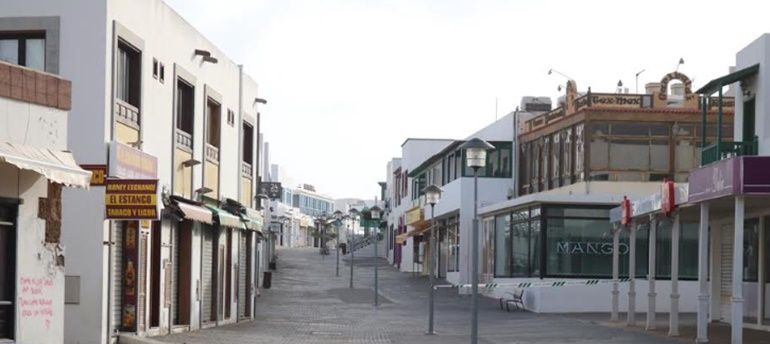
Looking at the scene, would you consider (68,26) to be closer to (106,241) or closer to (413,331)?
(106,241)

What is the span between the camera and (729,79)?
2673cm

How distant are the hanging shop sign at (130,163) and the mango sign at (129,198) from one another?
2.75 feet

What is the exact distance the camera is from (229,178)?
31.7 meters

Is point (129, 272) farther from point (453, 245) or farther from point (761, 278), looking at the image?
point (453, 245)

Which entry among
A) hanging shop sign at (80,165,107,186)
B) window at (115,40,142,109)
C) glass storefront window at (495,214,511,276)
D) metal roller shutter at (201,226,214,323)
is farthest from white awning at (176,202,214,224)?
glass storefront window at (495,214,511,276)

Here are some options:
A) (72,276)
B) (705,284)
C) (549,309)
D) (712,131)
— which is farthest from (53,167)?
(712,131)

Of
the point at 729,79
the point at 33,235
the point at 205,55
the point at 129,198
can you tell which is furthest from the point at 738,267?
the point at 205,55

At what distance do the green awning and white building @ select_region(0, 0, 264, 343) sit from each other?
1136 centimetres

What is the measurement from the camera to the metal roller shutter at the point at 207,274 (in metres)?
28.7

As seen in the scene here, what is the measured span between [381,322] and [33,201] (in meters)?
18.6

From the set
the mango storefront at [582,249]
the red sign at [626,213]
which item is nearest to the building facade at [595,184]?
the mango storefront at [582,249]

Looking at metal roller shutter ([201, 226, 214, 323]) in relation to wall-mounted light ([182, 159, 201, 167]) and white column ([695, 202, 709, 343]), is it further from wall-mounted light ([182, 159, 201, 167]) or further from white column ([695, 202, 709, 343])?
white column ([695, 202, 709, 343])

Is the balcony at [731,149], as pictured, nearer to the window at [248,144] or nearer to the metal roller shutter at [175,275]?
the metal roller shutter at [175,275]

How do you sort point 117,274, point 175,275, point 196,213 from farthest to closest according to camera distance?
point 175,275, point 196,213, point 117,274
